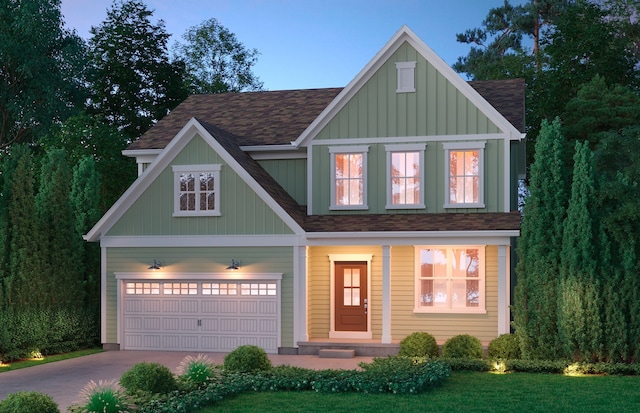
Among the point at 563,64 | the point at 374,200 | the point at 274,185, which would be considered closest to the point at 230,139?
the point at 274,185

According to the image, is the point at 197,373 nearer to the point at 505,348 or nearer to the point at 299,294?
the point at 299,294

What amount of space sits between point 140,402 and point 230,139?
487 inches

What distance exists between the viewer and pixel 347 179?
79.4ft

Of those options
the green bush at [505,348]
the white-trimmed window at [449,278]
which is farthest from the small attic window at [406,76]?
the green bush at [505,348]

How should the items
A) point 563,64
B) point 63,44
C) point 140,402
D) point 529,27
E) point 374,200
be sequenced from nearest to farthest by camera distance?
1. point 140,402
2. point 374,200
3. point 563,64
4. point 63,44
5. point 529,27

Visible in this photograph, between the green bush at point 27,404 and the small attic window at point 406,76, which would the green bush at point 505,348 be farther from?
the green bush at point 27,404

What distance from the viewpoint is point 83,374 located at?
62.0 ft

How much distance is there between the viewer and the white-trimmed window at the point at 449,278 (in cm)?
2288

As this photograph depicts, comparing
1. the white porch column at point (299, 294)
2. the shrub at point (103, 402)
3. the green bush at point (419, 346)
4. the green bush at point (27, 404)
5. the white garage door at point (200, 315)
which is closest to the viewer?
the green bush at point (27, 404)

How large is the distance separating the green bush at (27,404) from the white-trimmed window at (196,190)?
11509 millimetres

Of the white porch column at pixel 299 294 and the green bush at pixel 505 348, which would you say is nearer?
the green bush at pixel 505 348

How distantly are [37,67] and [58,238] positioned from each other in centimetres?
1901

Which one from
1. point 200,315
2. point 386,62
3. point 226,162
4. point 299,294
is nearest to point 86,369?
point 200,315

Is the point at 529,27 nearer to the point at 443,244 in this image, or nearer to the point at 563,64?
the point at 563,64
